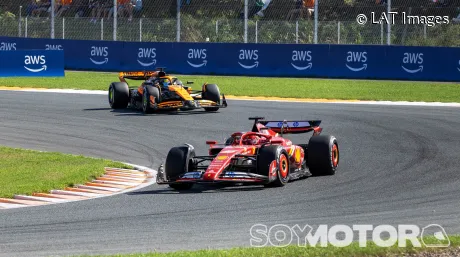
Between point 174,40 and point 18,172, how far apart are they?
2675 centimetres

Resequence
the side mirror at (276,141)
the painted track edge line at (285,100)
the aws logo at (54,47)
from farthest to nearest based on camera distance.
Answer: the aws logo at (54,47)
the painted track edge line at (285,100)
the side mirror at (276,141)

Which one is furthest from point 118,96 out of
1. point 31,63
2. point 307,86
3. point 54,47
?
point 54,47

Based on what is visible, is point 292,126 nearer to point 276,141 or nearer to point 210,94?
point 276,141

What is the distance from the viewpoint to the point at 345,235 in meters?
9.96

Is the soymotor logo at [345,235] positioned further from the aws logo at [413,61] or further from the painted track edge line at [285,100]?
the aws logo at [413,61]

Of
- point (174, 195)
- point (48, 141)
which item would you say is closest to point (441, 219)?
point (174, 195)

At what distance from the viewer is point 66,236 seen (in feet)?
33.7

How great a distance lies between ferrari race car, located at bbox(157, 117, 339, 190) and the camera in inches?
534

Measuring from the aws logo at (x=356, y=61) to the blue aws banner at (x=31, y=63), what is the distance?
436 inches

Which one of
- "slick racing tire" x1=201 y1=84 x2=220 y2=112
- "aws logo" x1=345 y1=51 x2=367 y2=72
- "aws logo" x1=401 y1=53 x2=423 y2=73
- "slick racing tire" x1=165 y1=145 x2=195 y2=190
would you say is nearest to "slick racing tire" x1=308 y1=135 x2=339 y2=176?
"slick racing tire" x1=165 y1=145 x2=195 y2=190

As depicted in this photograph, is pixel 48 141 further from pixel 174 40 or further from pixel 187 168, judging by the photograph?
pixel 174 40

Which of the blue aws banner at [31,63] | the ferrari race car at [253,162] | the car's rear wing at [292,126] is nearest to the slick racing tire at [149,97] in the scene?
the car's rear wing at [292,126]

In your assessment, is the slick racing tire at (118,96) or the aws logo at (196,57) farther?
the aws logo at (196,57)

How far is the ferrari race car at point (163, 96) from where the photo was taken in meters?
24.6
